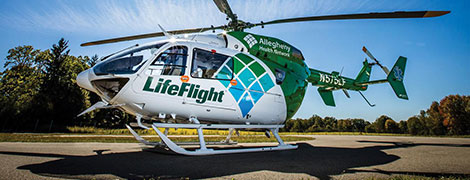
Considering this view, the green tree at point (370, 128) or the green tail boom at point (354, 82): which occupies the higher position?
the green tail boom at point (354, 82)

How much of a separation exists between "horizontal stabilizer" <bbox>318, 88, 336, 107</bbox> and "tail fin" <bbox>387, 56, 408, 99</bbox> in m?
2.73

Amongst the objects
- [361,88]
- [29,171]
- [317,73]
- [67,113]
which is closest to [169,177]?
[29,171]

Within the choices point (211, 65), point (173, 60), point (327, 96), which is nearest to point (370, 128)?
point (327, 96)

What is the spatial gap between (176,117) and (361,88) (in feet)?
33.5

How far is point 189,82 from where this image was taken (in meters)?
5.40

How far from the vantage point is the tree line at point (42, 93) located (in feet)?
88.6

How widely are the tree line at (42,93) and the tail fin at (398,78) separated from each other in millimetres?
30282

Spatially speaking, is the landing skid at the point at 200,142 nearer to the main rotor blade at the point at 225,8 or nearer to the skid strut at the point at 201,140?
the skid strut at the point at 201,140

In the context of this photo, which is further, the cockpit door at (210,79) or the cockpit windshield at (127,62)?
the cockpit door at (210,79)

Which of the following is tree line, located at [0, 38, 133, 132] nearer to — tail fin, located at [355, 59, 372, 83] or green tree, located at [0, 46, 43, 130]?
green tree, located at [0, 46, 43, 130]

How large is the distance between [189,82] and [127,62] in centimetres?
141

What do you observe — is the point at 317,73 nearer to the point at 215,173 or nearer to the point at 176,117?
the point at 176,117

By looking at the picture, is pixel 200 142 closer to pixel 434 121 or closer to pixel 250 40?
pixel 250 40

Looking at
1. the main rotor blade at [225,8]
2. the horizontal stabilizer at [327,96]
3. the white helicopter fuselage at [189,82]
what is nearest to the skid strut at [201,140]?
the white helicopter fuselage at [189,82]
